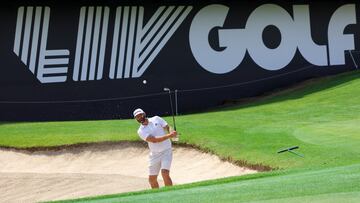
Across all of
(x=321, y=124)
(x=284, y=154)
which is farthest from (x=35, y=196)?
(x=321, y=124)

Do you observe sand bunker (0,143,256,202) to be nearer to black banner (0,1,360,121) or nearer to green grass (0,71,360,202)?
green grass (0,71,360,202)

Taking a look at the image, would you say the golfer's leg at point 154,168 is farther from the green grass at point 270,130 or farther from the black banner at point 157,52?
the black banner at point 157,52

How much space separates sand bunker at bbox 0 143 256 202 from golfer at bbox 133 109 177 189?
7.74 ft

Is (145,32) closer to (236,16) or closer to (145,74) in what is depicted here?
(145,74)

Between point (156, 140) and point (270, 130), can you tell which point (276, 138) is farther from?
point (156, 140)

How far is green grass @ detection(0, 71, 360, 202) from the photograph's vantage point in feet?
34.7

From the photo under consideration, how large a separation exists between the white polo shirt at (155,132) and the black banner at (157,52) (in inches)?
598

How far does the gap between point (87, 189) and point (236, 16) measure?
604 inches

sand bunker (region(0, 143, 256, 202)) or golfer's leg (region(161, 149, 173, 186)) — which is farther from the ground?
golfer's leg (region(161, 149, 173, 186))

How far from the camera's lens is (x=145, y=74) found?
29672 millimetres

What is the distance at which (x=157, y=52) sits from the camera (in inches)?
1176

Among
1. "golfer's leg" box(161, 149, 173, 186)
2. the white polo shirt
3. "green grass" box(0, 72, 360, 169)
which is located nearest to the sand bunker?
"green grass" box(0, 72, 360, 169)

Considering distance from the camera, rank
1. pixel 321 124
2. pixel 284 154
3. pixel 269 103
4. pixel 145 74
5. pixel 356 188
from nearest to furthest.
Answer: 1. pixel 356 188
2. pixel 284 154
3. pixel 321 124
4. pixel 269 103
5. pixel 145 74

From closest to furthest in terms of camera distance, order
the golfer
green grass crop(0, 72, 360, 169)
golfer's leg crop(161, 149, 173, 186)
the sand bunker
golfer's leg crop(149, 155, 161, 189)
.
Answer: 1. the golfer
2. golfer's leg crop(161, 149, 173, 186)
3. golfer's leg crop(149, 155, 161, 189)
4. green grass crop(0, 72, 360, 169)
5. the sand bunker
